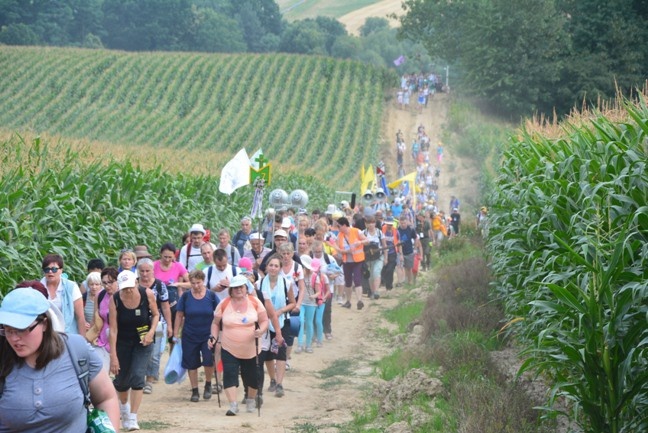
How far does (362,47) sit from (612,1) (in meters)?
77.2

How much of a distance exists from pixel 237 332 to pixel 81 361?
20.9ft

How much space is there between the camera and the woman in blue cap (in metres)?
5.27

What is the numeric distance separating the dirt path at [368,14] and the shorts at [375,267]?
12922 cm

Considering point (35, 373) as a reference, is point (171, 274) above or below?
below

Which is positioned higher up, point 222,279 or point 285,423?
point 222,279

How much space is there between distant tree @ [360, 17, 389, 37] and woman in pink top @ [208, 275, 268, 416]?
14020 centimetres

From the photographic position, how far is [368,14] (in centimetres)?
15838

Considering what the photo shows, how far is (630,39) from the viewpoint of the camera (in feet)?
169

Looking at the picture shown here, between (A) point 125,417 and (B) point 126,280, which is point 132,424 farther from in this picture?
(B) point 126,280

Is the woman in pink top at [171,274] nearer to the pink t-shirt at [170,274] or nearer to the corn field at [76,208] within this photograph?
the pink t-shirt at [170,274]

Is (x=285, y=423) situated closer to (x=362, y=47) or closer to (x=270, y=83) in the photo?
(x=270, y=83)

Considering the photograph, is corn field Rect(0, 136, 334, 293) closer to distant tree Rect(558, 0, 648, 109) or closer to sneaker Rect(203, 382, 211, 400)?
sneaker Rect(203, 382, 211, 400)

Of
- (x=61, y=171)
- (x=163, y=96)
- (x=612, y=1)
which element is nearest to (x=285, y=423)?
(x=61, y=171)

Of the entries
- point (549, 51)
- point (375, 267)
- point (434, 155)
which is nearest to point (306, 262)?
point (375, 267)
